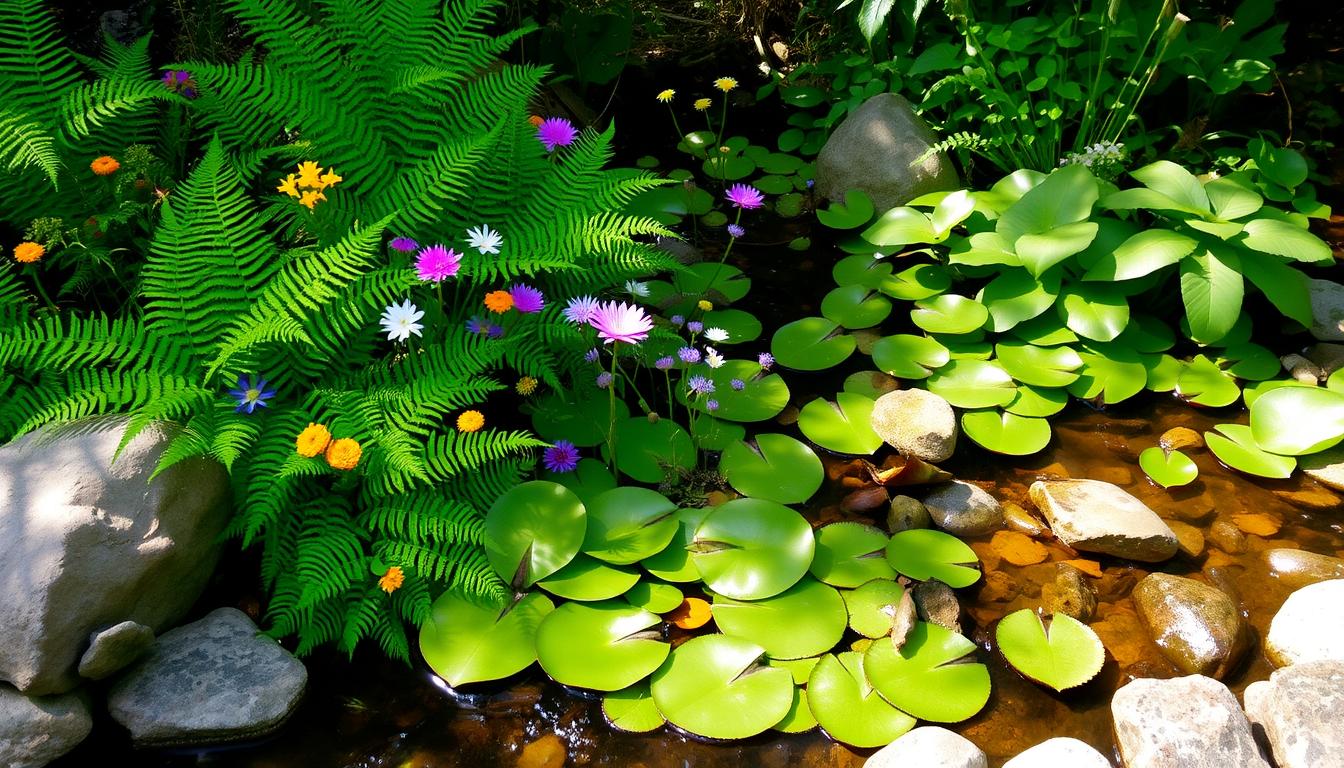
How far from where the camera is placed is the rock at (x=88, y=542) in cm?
174

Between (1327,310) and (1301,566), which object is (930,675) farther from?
(1327,310)

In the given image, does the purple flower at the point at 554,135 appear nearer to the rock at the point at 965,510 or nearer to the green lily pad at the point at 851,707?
the rock at the point at 965,510

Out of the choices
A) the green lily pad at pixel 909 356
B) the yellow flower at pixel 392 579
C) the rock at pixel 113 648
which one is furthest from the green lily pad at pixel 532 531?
the green lily pad at pixel 909 356

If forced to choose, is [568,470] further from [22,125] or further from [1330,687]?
[1330,687]

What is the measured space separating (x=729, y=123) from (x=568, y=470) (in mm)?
2532

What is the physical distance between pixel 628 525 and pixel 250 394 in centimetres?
93

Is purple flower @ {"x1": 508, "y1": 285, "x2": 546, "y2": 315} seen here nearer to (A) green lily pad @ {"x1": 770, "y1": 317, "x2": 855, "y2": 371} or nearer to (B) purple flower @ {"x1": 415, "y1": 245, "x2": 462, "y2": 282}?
(B) purple flower @ {"x1": 415, "y1": 245, "x2": 462, "y2": 282}

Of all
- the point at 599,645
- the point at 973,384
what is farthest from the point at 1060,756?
the point at 973,384

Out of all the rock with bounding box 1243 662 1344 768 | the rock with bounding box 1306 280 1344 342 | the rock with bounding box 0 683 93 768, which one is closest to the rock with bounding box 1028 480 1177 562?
the rock with bounding box 1243 662 1344 768

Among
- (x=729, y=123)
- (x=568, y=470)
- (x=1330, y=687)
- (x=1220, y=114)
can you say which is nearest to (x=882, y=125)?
(x=729, y=123)

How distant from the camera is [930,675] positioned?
6.56ft

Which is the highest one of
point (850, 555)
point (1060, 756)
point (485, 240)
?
point (485, 240)

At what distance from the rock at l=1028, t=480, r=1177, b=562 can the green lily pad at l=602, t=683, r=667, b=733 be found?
1.20 metres

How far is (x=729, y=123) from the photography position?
436 centimetres
